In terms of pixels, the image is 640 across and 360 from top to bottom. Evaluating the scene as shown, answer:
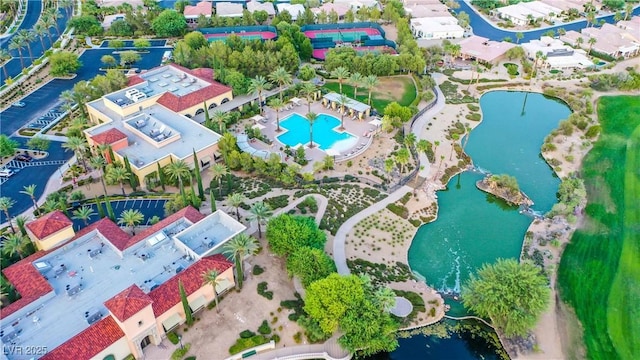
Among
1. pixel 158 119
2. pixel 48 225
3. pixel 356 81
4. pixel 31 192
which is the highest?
pixel 356 81

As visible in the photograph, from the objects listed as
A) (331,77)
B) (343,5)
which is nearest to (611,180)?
(331,77)

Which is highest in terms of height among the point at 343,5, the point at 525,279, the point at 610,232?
the point at 343,5

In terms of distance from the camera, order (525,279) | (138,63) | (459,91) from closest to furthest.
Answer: (525,279), (459,91), (138,63)

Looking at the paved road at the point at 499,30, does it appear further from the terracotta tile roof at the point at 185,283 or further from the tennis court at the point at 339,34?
the terracotta tile roof at the point at 185,283

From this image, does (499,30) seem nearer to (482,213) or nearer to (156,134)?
(482,213)

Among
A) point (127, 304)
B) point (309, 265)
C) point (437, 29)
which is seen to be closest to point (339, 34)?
point (437, 29)

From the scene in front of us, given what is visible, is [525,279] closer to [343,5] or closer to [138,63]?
[138,63]
